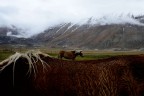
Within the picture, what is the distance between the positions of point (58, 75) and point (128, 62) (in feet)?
5.13

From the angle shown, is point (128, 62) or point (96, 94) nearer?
point (96, 94)

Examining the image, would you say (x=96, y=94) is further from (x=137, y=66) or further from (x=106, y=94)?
(x=137, y=66)

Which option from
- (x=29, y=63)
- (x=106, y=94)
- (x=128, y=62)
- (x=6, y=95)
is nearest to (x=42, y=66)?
(x=29, y=63)

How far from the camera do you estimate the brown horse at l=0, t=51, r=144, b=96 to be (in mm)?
6117

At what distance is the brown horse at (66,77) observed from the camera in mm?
6117

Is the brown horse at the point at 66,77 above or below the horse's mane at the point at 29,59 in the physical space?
below

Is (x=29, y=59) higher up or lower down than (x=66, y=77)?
higher up

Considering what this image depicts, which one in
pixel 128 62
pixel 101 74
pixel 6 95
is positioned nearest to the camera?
pixel 6 95

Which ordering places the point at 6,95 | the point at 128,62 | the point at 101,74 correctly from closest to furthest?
the point at 6,95
the point at 101,74
the point at 128,62

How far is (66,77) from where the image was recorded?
6266 millimetres

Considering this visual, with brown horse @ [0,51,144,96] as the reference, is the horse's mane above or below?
above

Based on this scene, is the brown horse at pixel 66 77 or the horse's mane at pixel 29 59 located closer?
the brown horse at pixel 66 77

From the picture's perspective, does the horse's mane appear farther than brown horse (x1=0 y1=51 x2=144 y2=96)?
Yes

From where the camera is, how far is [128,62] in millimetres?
6922
